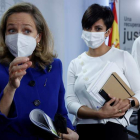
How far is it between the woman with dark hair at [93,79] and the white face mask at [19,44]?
66 cm

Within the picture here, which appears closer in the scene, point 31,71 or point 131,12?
point 31,71

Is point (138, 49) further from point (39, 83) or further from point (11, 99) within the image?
point (11, 99)

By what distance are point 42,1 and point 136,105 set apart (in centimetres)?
214

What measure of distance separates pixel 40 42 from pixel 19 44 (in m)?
0.31

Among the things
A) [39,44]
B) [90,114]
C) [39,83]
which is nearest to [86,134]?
[90,114]

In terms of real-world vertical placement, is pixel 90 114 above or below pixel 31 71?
below

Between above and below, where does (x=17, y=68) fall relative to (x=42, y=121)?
above

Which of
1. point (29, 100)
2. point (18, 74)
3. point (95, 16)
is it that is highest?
point (95, 16)

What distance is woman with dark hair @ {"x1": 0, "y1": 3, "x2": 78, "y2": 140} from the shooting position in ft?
4.61

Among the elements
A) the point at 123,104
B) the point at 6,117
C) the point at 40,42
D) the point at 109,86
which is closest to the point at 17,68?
the point at 6,117

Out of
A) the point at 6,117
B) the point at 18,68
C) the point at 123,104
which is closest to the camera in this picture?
the point at 18,68

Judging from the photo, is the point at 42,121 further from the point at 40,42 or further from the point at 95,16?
the point at 95,16

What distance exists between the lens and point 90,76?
2.10 metres

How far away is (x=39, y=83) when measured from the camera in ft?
5.21
